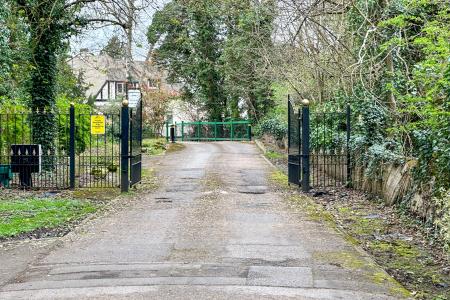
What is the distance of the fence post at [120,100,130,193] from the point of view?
13664 millimetres

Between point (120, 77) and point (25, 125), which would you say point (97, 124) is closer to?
point (25, 125)

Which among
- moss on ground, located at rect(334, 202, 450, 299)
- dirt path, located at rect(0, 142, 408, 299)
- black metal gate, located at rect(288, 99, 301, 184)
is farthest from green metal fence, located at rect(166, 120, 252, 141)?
moss on ground, located at rect(334, 202, 450, 299)

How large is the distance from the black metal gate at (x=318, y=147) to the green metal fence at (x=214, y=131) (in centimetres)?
2431

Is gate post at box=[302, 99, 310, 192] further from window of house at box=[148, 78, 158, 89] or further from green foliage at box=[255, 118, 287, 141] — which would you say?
window of house at box=[148, 78, 158, 89]

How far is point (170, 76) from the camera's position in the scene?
44.8 metres

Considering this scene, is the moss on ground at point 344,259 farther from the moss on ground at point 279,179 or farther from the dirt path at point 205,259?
the moss on ground at point 279,179

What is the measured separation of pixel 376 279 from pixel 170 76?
3950cm

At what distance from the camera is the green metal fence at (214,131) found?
4241cm

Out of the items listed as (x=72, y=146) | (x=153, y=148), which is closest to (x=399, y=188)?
(x=72, y=146)

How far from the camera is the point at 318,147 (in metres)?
17.4

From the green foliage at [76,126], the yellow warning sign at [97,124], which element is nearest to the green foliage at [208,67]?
the green foliage at [76,126]

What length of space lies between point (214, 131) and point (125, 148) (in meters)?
29.8

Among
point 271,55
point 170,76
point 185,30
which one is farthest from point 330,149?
point 170,76

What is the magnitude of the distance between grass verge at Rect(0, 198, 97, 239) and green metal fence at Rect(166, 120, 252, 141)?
29463 mm
